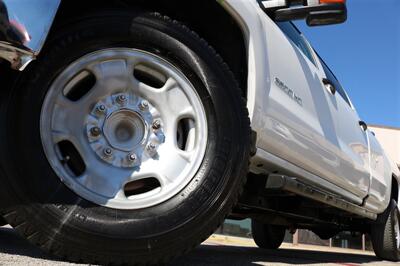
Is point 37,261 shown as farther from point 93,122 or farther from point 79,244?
point 93,122

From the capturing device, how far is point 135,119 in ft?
7.87

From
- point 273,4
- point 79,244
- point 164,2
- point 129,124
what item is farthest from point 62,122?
point 273,4

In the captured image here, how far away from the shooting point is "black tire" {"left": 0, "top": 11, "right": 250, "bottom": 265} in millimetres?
2021

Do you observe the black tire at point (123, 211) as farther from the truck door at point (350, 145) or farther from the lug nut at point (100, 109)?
the truck door at point (350, 145)

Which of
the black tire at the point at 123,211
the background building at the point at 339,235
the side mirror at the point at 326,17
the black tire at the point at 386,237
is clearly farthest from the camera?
the background building at the point at 339,235

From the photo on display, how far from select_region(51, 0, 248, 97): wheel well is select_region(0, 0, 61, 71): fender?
0.77 feet

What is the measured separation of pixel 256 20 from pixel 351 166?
1.98 metres

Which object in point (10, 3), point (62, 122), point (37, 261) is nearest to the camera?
point (10, 3)

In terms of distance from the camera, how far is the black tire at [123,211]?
2.02 m

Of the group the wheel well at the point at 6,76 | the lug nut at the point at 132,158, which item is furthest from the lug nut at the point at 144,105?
the wheel well at the point at 6,76

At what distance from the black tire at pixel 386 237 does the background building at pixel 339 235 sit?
306 inches

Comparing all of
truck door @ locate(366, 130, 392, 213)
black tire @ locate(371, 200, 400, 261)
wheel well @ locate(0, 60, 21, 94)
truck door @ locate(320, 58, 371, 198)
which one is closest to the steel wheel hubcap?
wheel well @ locate(0, 60, 21, 94)

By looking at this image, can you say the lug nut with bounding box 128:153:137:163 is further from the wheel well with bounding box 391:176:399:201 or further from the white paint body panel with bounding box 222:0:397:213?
the wheel well with bounding box 391:176:399:201

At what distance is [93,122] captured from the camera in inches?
91.5
